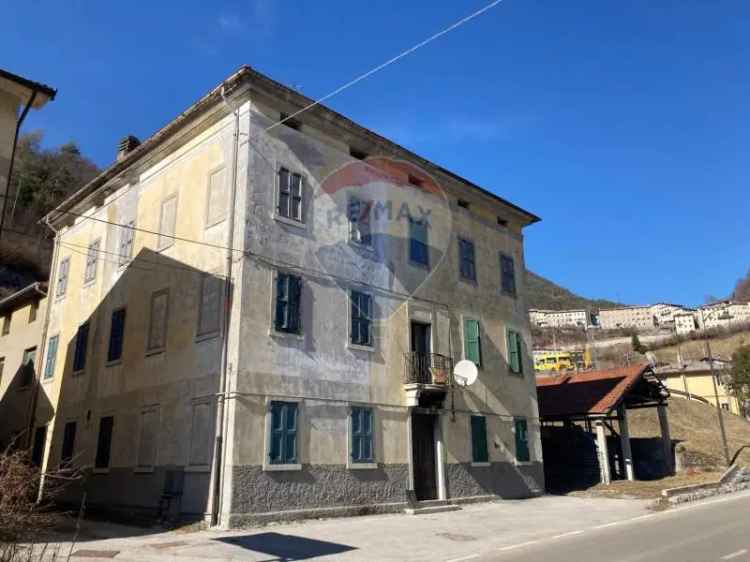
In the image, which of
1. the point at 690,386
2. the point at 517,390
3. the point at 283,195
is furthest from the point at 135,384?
the point at 690,386

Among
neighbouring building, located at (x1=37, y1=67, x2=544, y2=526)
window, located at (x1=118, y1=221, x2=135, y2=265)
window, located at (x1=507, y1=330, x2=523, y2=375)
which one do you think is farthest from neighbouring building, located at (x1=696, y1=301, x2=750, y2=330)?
window, located at (x1=118, y1=221, x2=135, y2=265)

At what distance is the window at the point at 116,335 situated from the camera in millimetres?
18641

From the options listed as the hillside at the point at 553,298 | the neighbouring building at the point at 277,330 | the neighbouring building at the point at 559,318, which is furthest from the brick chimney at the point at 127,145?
the hillside at the point at 553,298

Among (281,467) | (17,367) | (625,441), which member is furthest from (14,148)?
(625,441)

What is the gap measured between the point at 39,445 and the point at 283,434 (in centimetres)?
1157

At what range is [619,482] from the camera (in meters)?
24.8

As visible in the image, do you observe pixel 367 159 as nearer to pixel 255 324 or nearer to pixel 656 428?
pixel 255 324

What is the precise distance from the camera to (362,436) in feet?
54.3

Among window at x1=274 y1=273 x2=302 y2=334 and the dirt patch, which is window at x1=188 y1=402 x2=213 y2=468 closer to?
window at x1=274 y1=273 x2=302 y2=334

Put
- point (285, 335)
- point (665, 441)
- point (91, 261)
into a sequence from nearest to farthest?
point (285, 335)
point (91, 261)
point (665, 441)

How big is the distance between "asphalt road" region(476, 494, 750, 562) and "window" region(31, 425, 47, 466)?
16.9 metres

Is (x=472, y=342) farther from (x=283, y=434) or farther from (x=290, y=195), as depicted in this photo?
(x=283, y=434)

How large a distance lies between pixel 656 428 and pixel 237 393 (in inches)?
1388

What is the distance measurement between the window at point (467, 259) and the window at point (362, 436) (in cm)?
717
